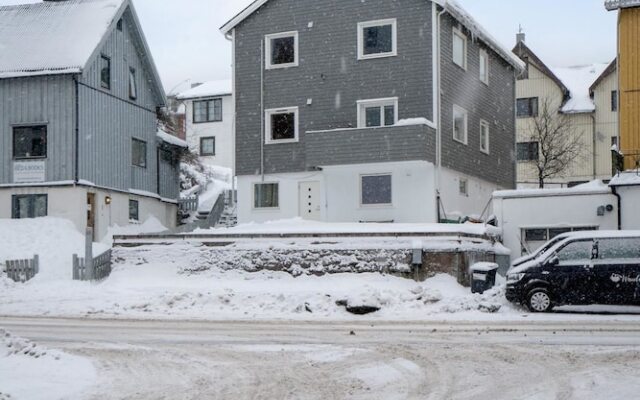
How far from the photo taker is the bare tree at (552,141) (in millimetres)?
44188

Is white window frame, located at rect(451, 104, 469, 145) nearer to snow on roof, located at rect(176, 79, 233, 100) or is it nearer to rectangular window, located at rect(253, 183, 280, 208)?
rectangular window, located at rect(253, 183, 280, 208)

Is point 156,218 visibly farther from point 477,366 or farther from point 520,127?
point 477,366

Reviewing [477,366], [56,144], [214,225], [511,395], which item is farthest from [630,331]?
[214,225]

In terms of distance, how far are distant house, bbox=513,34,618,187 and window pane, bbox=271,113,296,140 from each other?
18583mm

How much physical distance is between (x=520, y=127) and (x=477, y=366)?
134 ft

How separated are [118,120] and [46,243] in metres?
7.79

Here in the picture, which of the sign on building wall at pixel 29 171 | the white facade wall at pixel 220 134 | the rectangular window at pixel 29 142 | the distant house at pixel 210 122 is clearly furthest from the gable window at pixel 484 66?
the distant house at pixel 210 122

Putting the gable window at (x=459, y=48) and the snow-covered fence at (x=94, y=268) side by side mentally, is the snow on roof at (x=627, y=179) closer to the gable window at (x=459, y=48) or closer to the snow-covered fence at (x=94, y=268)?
the gable window at (x=459, y=48)

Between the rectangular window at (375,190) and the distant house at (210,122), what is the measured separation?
29860 mm

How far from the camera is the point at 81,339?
14484 mm

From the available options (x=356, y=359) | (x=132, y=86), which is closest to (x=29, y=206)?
(x=132, y=86)

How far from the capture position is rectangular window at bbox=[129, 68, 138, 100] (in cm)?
3803

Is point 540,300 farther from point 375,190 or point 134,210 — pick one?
point 134,210

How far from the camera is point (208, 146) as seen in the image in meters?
62.5
